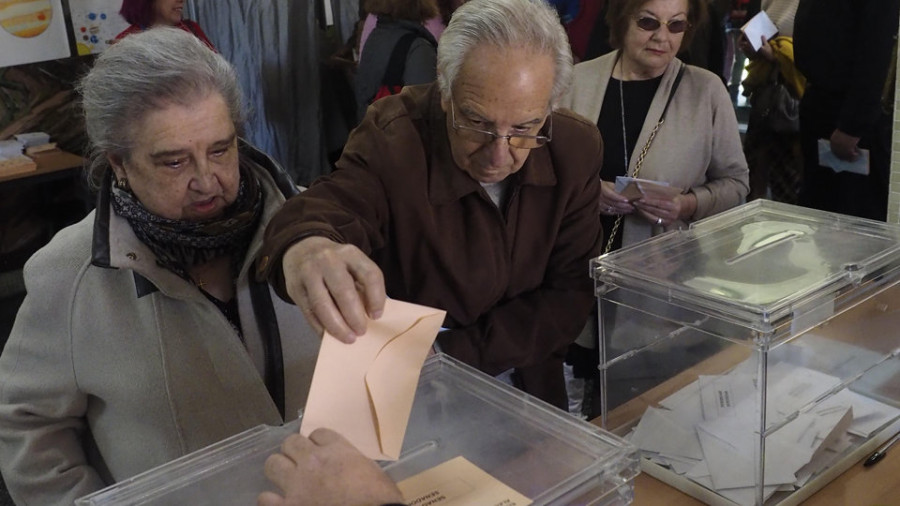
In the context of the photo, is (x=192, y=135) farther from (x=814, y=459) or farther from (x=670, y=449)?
(x=814, y=459)

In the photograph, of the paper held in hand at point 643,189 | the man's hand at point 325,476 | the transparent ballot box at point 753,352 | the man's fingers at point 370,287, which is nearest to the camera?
the man's hand at point 325,476

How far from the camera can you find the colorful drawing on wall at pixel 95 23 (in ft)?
14.9

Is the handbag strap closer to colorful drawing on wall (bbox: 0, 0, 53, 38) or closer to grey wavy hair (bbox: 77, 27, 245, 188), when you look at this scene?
grey wavy hair (bbox: 77, 27, 245, 188)

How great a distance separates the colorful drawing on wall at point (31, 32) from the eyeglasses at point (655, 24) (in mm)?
3414

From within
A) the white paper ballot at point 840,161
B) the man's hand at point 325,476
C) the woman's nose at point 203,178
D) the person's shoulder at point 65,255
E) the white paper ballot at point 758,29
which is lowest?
the white paper ballot at point 840,161

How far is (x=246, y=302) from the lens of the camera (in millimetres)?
1615

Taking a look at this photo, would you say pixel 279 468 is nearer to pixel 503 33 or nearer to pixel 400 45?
pixel 503 33

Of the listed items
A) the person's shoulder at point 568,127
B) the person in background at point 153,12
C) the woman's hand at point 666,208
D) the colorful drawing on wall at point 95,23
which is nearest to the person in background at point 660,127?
the woman's hand at point 666,208

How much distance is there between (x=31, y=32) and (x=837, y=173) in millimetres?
3977

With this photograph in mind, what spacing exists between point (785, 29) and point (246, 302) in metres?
2.90

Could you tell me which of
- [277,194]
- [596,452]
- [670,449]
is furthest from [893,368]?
[277,194]

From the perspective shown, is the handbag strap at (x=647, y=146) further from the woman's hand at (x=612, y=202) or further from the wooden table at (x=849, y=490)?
the wooden table at (x=849, y=490)

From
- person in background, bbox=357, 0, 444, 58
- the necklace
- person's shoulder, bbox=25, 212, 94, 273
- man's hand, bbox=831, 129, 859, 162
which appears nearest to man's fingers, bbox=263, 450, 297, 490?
person's shoulder, bbox=25, 212, 94, 273

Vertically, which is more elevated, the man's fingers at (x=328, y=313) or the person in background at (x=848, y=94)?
the man's fingers at (x=328, y=313)
